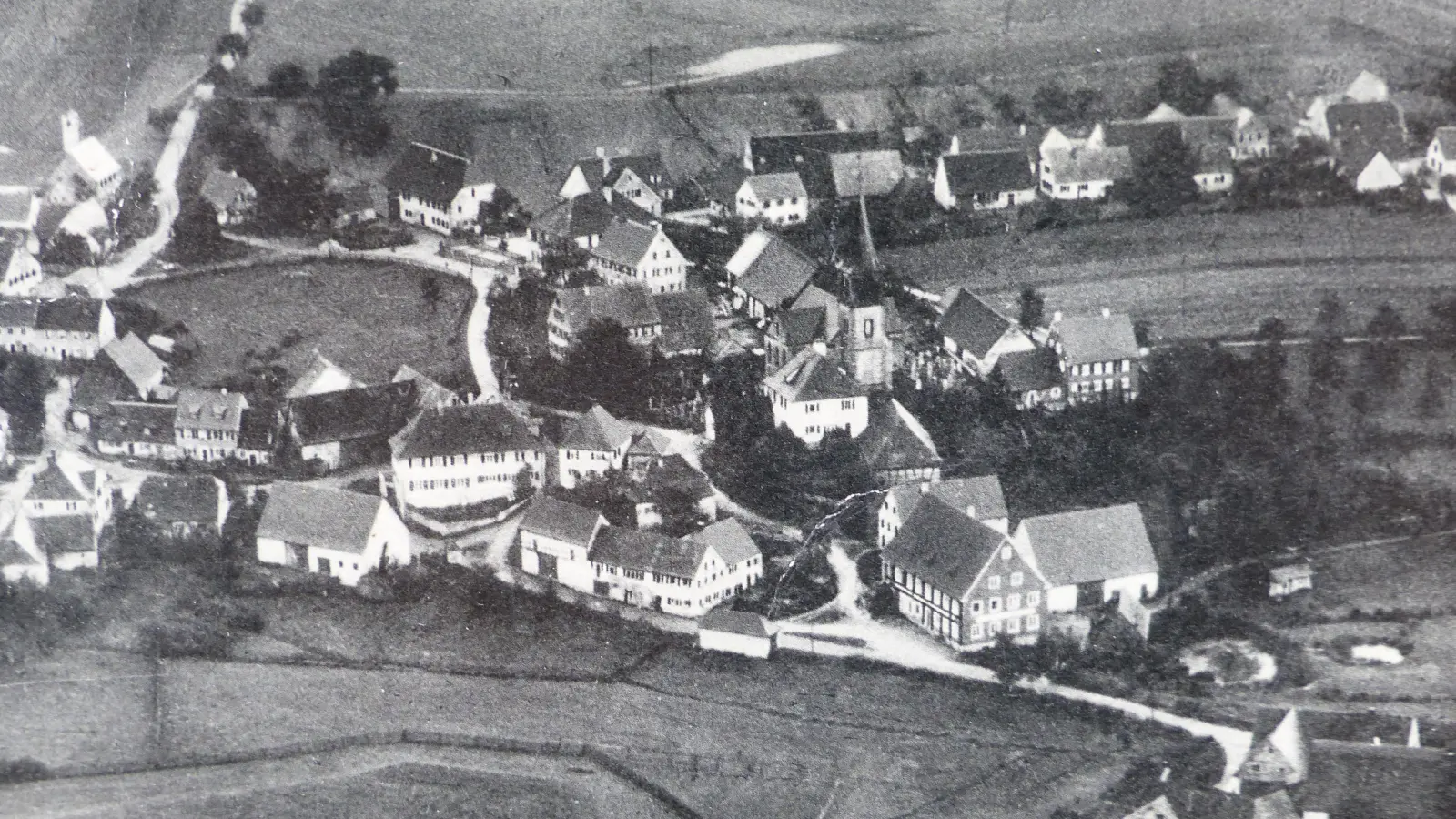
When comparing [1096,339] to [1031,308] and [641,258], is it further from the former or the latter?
[641,258]

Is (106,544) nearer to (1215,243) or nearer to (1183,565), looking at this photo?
(1183,565)

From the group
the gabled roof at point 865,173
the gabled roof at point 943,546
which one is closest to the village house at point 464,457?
the gabled roof at point 943,546

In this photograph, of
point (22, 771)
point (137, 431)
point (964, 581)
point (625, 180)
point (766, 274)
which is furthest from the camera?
point (625, 180)

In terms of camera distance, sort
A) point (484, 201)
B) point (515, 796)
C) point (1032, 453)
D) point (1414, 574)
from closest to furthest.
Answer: point (515, 796)
point (1414, 574)
point (1032, 453)
point (484, 201)

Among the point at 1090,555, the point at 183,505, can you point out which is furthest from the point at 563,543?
the point at 1090,555

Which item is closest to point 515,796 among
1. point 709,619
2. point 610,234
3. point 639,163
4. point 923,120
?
point 709,619

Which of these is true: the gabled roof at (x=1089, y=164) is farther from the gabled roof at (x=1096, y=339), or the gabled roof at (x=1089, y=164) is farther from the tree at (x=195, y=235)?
the tree at (x=195, y=235)
